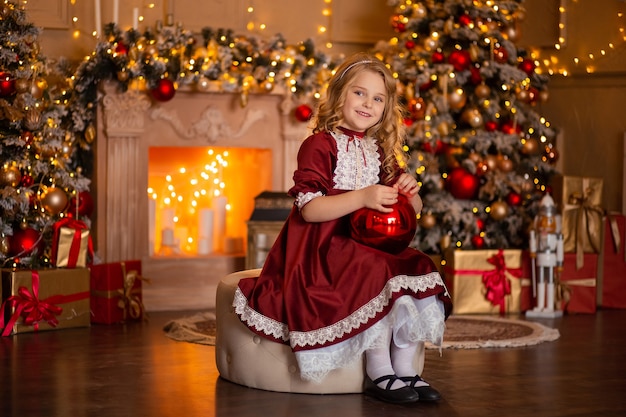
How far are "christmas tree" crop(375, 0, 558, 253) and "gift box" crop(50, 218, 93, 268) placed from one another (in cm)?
205

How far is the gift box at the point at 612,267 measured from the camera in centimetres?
655

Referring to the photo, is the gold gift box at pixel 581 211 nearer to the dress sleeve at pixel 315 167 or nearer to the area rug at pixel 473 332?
the area rug at pixel 473 332

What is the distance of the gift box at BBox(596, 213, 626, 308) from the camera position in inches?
258

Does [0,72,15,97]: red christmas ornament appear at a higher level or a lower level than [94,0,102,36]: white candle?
lower

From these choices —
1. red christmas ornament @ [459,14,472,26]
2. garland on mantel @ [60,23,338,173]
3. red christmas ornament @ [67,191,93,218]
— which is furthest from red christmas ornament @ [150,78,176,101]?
red christmas ornament @ [459,14,472,26]

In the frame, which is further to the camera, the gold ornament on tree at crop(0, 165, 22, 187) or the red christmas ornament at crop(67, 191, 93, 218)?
the red christmas ornament at crop(67, 191, 93, 218)

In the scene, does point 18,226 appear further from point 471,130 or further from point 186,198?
point 471,130

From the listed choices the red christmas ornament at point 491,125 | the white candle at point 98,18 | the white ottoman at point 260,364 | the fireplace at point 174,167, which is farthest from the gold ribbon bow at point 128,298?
the red christmas ornament at point 491,125

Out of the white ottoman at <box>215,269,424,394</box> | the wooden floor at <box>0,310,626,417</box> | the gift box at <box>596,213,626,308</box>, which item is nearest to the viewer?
the wooden floor at <box>0,310,626,417</box>

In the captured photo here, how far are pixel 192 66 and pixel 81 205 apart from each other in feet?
3.60

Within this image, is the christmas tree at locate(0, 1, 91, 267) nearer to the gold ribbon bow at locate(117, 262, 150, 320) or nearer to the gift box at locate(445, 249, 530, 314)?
the gold ribbon bow at locate(117, 262, 150, 320)

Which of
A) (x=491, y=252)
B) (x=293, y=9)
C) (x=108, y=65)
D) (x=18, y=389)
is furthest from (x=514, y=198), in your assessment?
(x=18, y=389)

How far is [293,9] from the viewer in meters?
7.28

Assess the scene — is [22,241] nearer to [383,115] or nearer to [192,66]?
[192,66]
